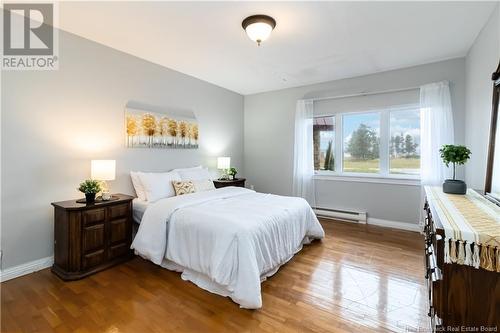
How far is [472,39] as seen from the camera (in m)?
2.88

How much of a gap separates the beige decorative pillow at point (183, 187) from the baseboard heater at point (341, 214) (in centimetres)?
254

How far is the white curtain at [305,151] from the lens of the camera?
465 centimetres

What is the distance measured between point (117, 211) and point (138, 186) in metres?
0.63

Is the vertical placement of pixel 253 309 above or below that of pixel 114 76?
below

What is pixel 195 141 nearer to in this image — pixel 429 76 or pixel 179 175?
pixel 179 175

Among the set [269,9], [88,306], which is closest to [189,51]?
[269,9]

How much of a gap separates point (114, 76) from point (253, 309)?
3299 millimetres

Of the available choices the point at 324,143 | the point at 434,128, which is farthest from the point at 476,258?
the point at 324,143

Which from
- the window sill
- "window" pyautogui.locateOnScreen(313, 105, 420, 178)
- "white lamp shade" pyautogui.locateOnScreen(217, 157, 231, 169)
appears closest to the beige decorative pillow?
"white lamp shade" pyautogui.locateOnScreen(217, 157, 231, 169)

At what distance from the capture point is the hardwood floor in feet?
5.73

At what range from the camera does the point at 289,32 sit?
8.92 ft

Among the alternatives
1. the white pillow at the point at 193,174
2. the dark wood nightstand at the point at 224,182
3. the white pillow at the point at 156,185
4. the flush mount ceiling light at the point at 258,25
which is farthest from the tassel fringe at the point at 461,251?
the dark wood nightstand at the point at 224,182

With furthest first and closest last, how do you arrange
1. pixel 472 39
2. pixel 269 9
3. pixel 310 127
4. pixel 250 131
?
pixel 250 131
pixel 310 127
pixel 472 39
pixel 269 9

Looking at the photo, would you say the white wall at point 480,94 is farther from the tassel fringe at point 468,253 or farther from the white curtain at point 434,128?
the tassel fringe at point 468,253
